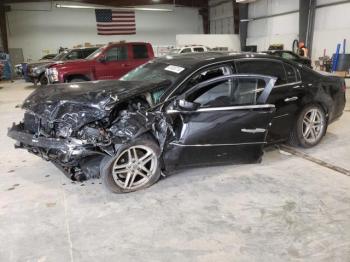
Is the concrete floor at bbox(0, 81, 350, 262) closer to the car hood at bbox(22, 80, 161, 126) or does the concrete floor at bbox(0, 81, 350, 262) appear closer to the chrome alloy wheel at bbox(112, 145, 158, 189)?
the chrome alloy wheel at bbox(112, 145, 158, 189)

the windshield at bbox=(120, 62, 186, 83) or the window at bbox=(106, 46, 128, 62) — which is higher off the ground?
the window at bbox=(106, 46, 128, 62)

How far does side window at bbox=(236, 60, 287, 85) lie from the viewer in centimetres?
390

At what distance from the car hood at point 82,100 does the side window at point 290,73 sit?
1.88 meters

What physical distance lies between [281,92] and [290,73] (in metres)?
0.40

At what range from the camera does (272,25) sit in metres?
18.2

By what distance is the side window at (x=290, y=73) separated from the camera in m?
4.27

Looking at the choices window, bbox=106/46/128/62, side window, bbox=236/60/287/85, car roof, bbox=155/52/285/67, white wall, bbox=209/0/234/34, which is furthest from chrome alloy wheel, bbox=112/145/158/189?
white wall, bbox=209/0/234/34

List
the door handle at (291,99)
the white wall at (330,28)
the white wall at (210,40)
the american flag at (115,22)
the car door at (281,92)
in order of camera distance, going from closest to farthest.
Answer: the car door at (281,92) < the door handle at (291,99) < the white wall at (330,28) < the white wall at (210,40) < the american flag at (115,22)

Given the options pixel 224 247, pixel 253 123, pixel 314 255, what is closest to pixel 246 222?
pixel 224 247

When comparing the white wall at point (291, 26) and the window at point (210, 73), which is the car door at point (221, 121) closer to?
the window at point (210, 73)

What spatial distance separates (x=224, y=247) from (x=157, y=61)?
2892 mm

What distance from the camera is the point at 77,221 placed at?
292cm

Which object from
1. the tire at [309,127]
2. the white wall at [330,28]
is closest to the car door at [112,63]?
the tire at [309,127]

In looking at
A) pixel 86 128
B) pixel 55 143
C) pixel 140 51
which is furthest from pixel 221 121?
pixel 140 51
